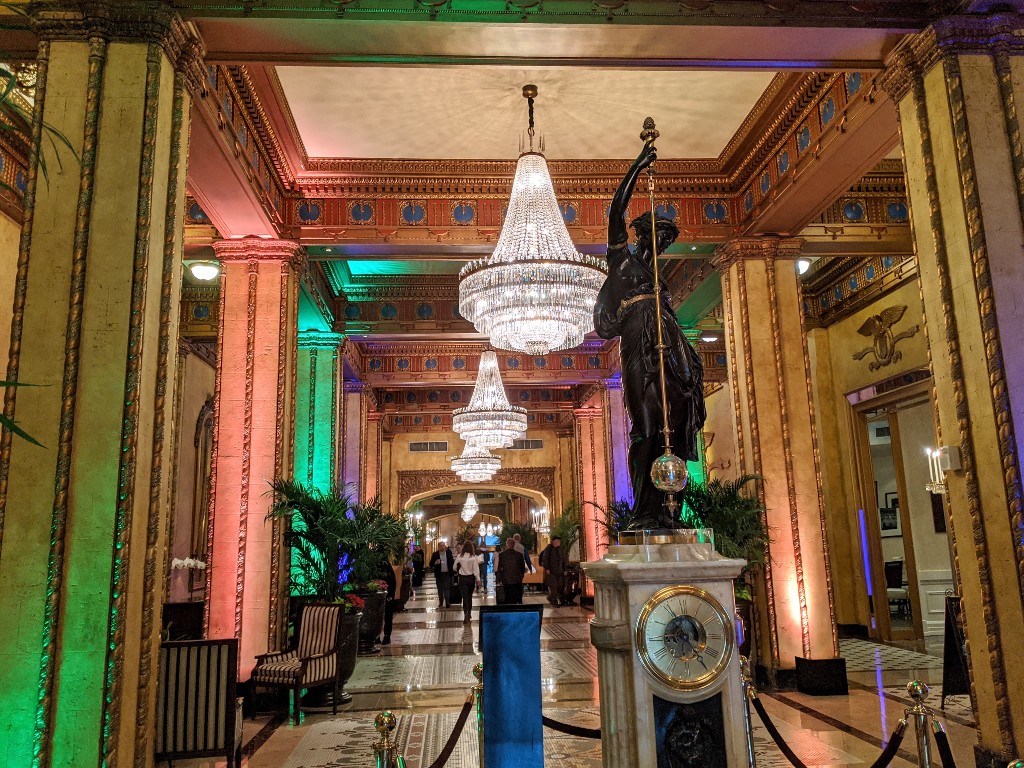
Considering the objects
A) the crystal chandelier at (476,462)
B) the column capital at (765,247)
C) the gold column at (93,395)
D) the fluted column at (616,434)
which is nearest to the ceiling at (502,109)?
the column capital at (765,247)

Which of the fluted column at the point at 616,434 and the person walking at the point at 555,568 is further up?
the fluted column at the point at 616,434

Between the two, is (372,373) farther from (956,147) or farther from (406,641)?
(956,147)

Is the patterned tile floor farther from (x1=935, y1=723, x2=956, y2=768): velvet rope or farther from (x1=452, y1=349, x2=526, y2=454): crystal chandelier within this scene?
(x1=452, y1=349, x2=526, y2=454): crystal chandelier

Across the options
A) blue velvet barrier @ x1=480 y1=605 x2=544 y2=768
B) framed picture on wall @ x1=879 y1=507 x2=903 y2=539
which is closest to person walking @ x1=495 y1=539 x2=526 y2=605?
framed picture on wall @ x1=879 y1=507 x2=903 y2=539

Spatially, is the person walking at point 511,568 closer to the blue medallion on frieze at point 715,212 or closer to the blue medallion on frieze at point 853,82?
the blue medallion on frieze at point 715,212

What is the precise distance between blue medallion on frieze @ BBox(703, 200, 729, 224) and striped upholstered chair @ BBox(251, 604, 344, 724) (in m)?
5.56

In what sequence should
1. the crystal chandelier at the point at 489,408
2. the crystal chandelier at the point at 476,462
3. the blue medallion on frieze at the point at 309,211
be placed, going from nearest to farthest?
the blue medallion on frieze at the point at 309,211 → the crystal chandelier at the point at 489,408 → the crystal chandelier at the point at 476,462

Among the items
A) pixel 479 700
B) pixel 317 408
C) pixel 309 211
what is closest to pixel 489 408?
pixel 317 408

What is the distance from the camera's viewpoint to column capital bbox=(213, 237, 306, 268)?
7.66 meters

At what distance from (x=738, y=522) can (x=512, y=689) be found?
420 cm

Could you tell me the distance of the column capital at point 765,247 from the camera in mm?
7977

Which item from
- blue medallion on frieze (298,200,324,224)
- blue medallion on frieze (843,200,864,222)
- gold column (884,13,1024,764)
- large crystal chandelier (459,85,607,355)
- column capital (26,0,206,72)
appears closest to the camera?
gold column (884,13,1024,764)

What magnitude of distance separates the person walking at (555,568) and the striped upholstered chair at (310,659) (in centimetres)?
926

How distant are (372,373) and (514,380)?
266 cm
